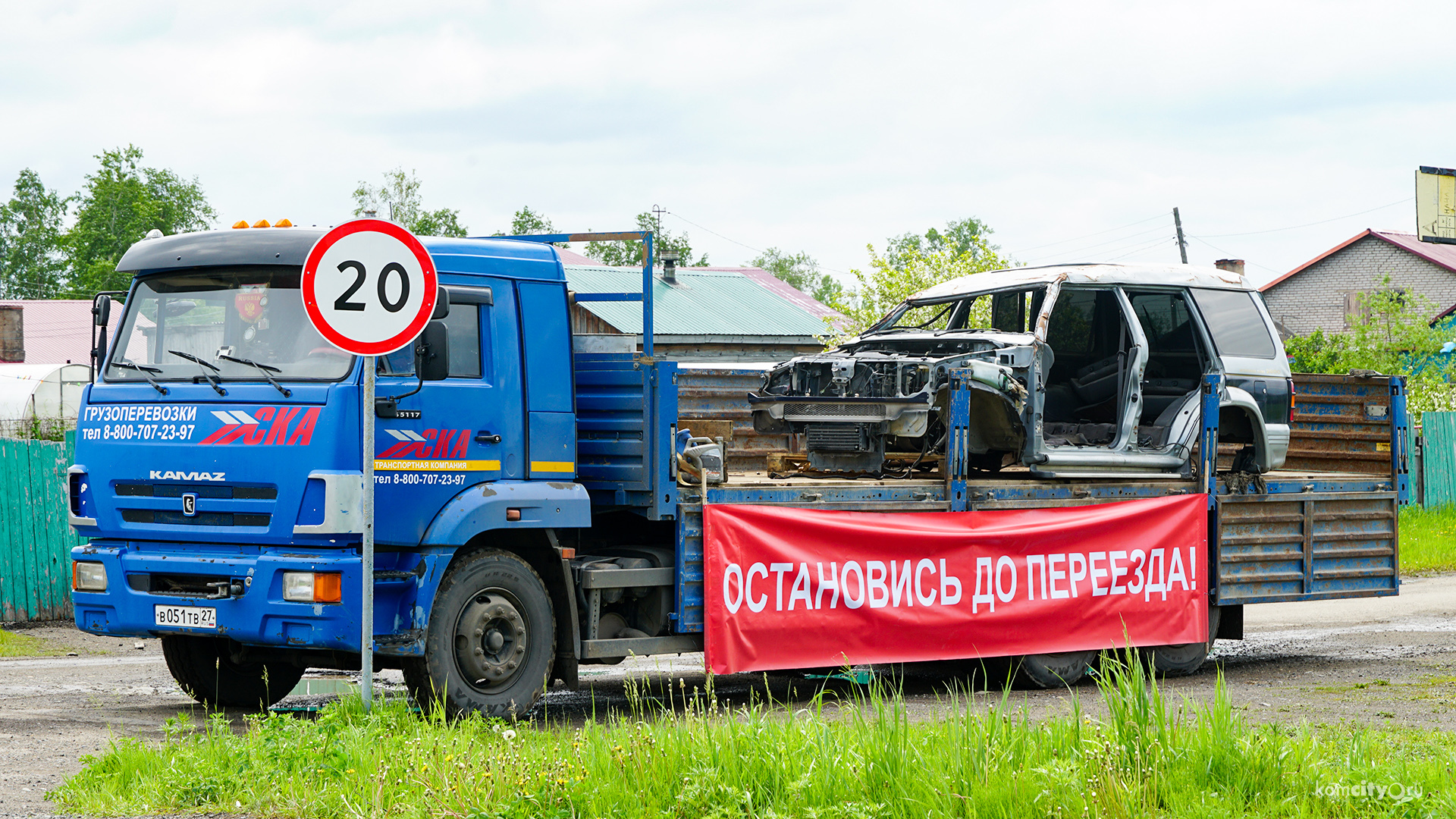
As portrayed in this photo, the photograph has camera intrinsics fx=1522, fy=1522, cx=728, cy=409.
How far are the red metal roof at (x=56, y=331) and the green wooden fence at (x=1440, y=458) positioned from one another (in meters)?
37.7

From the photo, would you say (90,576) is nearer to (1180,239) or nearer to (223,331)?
(223,331)

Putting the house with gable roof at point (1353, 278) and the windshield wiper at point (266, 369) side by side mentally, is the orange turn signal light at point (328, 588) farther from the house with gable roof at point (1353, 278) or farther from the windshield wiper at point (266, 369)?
the house with gable roof at point (1353, 278)

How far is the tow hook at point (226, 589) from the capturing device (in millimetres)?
8195

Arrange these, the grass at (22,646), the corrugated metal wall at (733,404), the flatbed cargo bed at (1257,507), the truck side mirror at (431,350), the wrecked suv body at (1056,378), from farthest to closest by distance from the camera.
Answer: the grass at (22,646) < the corrugated metal wall at (733,404) < the wrecked suv body at (1056,378) < the flatbed cargo bed at (1257,507) < the truck side mirror at (431,350)

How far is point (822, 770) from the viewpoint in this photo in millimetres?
5902

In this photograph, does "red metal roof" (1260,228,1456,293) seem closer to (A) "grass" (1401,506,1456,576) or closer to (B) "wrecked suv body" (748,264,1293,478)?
(A) "grass" (1401,506,1456,576)

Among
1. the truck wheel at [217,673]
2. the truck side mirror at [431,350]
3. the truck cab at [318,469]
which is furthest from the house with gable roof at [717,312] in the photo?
the truck side mirror at [431,350]

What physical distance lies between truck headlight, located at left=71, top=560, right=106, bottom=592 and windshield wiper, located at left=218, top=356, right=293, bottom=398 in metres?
1.44

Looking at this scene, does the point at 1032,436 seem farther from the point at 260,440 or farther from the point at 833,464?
the point at 260,440

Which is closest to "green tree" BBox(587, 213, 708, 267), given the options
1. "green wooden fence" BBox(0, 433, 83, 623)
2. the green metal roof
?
the green metal roof

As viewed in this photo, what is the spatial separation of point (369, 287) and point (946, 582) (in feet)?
15.5

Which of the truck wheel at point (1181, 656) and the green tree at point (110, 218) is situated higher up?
the green tree at point (110, 218)

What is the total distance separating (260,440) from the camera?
8141 mm

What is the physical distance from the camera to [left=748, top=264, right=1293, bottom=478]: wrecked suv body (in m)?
10.4
